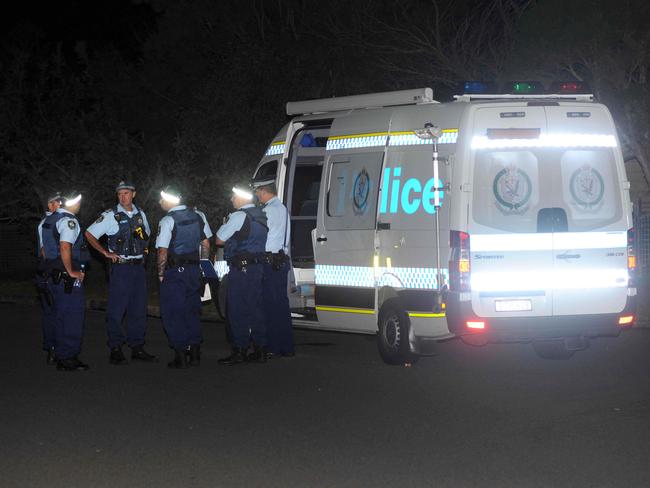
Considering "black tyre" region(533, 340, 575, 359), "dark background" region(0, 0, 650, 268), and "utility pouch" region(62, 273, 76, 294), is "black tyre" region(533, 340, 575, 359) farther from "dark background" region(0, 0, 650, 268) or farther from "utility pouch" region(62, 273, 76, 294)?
"utility pouch" region(62, 273, 76, 294)

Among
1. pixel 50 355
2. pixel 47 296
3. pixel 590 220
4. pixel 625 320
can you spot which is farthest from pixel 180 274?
pixel 625 320

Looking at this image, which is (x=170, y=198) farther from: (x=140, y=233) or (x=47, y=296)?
(x=47, y=296)

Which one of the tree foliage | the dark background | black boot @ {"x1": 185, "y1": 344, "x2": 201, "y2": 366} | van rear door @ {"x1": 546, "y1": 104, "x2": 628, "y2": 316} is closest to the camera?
van rear door @ {"x1": 546, "y1": 104, "x2": 628, "y2": 316}

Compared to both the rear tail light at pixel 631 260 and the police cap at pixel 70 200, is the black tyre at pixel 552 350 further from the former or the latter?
the police cap at pixel 70 200

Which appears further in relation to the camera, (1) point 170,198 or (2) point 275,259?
(2) point 275,259

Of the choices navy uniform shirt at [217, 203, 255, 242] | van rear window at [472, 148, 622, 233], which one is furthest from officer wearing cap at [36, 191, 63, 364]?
van rear window at [472, 148, 622, 233]

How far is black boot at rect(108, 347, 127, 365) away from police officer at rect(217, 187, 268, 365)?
37.4 inches

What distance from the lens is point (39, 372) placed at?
38.1ft

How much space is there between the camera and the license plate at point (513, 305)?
10789 mm

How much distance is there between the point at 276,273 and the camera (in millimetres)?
12477

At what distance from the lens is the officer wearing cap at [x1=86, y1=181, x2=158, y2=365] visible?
1212cm

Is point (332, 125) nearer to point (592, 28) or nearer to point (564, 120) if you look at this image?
point (564, 120)

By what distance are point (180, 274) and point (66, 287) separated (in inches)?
43.0

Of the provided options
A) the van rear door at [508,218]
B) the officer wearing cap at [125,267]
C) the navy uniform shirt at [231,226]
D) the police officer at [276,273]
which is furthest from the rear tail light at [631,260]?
the officer wearing cap at [125,267]
